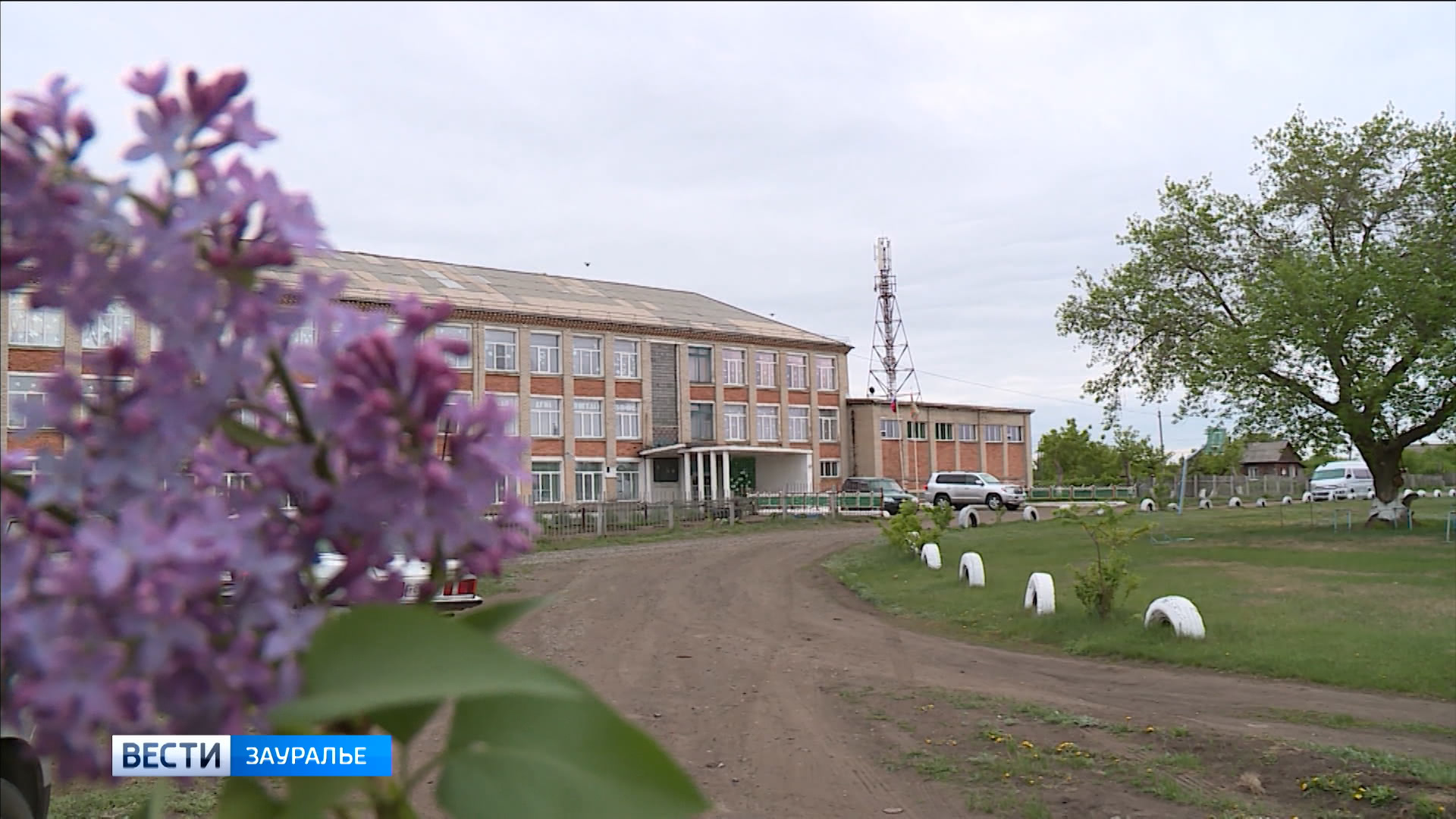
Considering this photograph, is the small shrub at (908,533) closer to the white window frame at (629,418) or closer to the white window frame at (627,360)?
the white window frame at (629,418)

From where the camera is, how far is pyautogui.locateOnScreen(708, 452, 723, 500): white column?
4856cm

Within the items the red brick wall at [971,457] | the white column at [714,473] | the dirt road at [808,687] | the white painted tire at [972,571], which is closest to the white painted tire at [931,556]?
the white painted tire at [972,571]

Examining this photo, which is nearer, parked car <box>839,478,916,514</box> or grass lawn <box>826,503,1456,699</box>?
grass lawn <box>826,503,1456,699</box>

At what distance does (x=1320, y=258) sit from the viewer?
95.9ft

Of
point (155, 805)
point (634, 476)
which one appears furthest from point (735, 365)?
point (155, 805)

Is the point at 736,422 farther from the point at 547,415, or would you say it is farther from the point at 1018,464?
the point at 1018,464

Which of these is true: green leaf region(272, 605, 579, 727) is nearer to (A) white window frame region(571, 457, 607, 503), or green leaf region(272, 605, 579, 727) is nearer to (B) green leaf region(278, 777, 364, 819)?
(B) green leaf region(278, 777, 364, 819)

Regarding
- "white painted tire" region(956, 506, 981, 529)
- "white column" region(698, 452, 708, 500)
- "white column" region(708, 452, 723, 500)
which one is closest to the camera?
"white painted tire" region(956, 506, 981, 529)

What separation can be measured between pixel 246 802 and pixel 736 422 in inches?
2027

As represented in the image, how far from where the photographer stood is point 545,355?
46156 mm

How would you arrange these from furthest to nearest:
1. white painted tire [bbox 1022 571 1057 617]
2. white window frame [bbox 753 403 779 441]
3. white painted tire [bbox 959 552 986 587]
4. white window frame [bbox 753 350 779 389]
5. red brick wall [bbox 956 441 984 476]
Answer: red brick wall [bbox 956 441 984 476] → white window frame [bbox 753 403 779 441] → white window frame [bbox 753 350 779 389] → white painted tire [bbox 959 552 986 587] → white painted tire [bbox 1022 571 1057 617]

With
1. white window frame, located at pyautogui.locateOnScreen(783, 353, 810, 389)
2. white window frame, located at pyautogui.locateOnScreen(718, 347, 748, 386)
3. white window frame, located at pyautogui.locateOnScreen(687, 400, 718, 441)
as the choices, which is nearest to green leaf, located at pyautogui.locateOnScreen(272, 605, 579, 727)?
white window frame, located at pyautogui.locateOnScreen(687, 400, 718, 441)

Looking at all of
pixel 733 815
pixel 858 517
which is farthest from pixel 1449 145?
pixel 733 815

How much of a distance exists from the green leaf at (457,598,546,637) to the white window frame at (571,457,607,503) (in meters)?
45.6
